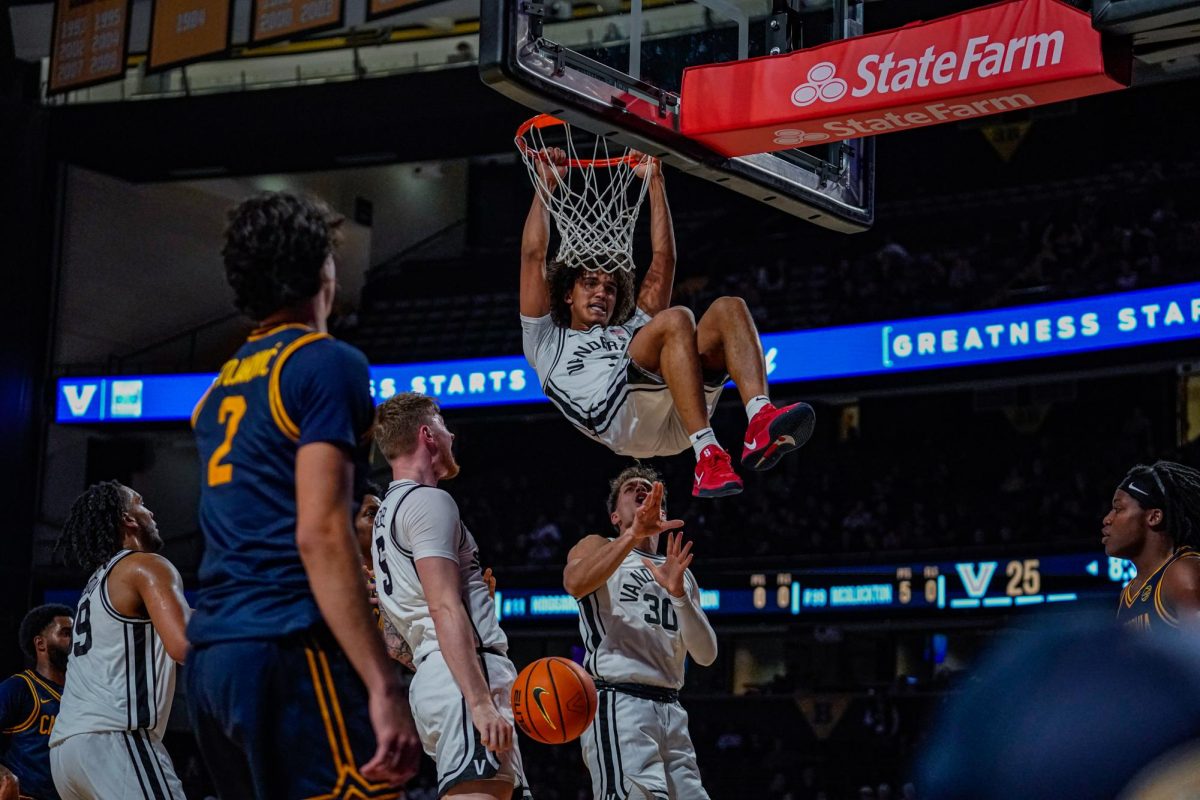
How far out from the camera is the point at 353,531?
10.9ft

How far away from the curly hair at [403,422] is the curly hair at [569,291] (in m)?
1.67

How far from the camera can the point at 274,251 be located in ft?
11.4

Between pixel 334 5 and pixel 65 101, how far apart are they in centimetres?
620

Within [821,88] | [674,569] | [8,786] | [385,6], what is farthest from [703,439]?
[385,6]

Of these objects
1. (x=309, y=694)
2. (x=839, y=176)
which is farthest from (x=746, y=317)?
(x=309, y=694)

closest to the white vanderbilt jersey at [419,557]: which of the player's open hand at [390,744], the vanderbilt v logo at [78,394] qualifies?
the player's open hand at [390,744]

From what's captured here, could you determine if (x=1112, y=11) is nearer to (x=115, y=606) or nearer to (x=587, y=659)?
(x=587, y=659)

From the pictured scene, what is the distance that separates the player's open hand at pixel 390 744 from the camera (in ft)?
10.5

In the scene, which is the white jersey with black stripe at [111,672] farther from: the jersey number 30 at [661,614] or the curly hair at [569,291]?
the curly hair at [569,291]

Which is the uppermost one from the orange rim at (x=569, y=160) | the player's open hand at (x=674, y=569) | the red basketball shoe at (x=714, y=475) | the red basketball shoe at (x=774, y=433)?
the orange rim at (x=569, y=160)

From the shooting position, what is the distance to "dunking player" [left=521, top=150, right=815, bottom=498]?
226 inches

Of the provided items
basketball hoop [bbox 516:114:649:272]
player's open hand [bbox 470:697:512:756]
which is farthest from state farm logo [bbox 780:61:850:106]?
player's open hand [bbox 470:697:512:756]

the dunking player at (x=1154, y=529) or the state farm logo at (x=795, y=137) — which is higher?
the state farm logo at (x=795, y=137)

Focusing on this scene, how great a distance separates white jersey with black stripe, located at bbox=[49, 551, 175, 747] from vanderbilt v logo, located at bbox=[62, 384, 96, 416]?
17030 millimetres
